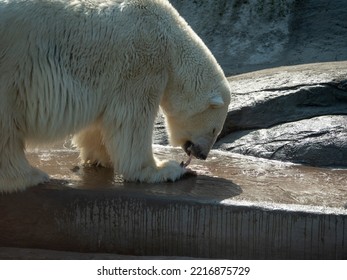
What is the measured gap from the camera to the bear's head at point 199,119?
5.29 metres

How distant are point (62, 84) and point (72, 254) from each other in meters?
1.25

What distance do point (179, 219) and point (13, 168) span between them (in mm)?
1268

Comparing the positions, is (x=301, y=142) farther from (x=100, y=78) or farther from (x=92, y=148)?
(x=100, y=78)

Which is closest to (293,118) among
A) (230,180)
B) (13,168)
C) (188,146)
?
(188,146)

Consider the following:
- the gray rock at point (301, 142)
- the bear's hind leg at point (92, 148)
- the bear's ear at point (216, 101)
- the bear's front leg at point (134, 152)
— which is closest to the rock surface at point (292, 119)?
the gray rock at point (301, 142)

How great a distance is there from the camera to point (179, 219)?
14.5ft

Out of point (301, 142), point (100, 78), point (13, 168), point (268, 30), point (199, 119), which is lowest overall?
point (301, 142)

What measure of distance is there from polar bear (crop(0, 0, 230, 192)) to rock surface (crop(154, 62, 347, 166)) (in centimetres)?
147

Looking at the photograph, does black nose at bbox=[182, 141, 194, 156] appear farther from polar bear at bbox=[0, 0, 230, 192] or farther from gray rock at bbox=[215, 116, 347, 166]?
gray rock at bbox=[215, 116, 347, 166]

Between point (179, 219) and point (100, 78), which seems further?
point (100, 78)

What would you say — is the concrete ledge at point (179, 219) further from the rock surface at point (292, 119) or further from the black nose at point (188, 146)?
the rock surface at point (292, 119)

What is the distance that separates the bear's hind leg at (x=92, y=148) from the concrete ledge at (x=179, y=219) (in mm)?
550

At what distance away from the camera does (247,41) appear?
13594 millimetres

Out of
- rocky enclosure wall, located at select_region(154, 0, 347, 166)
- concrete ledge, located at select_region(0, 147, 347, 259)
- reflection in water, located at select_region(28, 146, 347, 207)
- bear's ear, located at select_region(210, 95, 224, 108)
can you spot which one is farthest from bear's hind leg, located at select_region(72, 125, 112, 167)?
rocky enclosure wall, located at select_region(154, 0, 347, 166)
